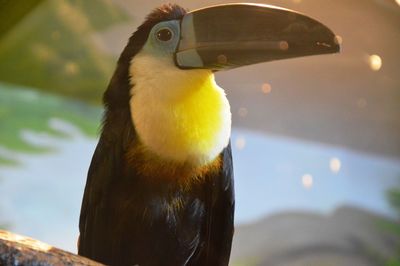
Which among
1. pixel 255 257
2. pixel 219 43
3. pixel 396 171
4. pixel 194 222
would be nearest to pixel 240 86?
pixel 219 43

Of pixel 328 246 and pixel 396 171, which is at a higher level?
pixel 396 171

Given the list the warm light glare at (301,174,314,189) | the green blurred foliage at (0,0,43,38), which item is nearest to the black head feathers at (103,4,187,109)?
the green blurred foliage at (0,0,43,38)

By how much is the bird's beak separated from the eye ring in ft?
0.08

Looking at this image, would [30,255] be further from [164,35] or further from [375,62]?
[375,62]

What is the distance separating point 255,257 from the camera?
134 centimetres

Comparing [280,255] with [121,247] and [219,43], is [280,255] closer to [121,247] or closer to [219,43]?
[121,247]

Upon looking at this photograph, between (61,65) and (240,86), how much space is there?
0.51 meters

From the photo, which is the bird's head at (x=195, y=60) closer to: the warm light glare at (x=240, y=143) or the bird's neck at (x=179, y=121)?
the bird's neck at (x=179, y=121)

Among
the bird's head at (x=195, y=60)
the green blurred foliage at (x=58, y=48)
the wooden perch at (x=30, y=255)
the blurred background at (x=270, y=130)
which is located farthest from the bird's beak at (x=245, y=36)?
the wooden perch at (x=30, y=255)

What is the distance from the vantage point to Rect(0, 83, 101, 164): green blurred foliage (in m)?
1.38

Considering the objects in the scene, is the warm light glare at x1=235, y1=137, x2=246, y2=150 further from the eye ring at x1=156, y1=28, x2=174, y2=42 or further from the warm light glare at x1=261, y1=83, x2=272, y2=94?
the eye ring at x1=156, y1=28, x2=174, y2=42

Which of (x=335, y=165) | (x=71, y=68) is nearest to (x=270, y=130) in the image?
(x=335, y=165)

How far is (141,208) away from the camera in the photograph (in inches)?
40.9

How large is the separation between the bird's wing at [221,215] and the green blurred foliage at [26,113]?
0.47m
